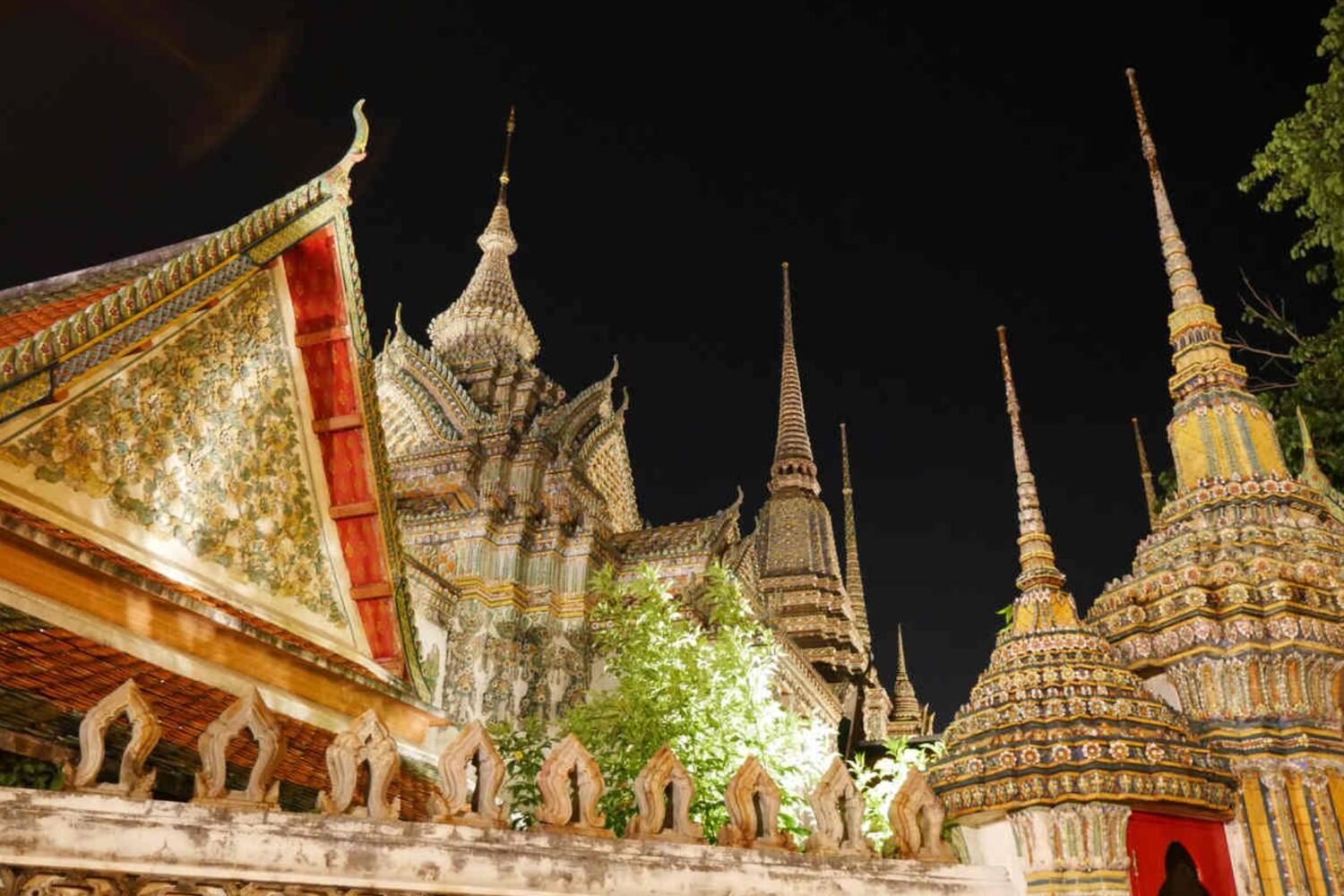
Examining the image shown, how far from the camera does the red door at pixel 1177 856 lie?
14.2ft

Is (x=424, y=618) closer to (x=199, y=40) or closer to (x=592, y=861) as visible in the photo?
(x=199, y=40)

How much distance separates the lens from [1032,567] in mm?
6254

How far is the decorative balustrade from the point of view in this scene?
116 inches

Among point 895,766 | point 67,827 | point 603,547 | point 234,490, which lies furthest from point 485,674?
point 67,827

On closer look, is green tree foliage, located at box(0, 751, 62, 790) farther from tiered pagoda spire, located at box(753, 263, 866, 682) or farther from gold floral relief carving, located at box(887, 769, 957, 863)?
tiered pagoda spire, located at box(753, 263, 866, 682)

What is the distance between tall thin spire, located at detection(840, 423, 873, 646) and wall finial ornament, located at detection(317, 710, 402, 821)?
30865 mm

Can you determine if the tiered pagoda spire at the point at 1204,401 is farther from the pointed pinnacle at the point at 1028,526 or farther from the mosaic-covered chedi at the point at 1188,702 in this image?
the pointed pinnacle at the point at 1028,526

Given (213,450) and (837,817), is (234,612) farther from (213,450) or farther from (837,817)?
(837,817)

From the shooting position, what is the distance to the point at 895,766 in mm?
7973

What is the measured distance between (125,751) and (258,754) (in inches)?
13.8

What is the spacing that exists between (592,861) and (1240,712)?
11.6 feet

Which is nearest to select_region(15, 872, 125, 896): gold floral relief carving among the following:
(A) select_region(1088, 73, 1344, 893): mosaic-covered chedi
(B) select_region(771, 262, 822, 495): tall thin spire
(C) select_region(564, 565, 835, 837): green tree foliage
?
(A) select_region(1088, 73, 1344, 893): mosaic-covered chedi

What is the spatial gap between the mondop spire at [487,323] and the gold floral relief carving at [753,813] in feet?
53.3

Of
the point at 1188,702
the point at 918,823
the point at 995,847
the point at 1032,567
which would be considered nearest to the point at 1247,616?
the point at 1188,702
